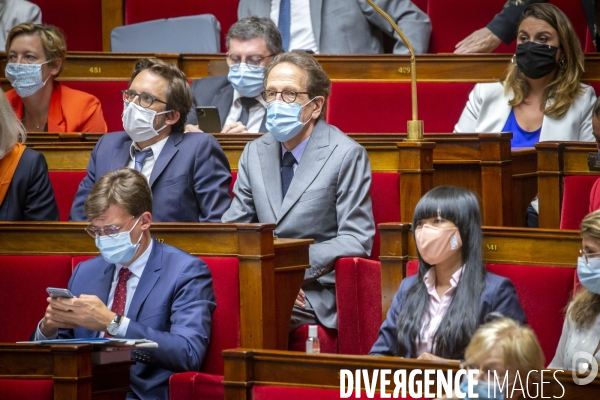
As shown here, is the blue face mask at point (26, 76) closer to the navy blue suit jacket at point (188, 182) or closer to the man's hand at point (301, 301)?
the navy blue suit jacket at point (188, 182)

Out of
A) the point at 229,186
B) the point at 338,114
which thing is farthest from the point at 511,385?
the point at 338,114

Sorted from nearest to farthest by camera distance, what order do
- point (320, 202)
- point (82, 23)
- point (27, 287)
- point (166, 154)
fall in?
point (27, 287) < point (320, 202) < point (166, 154) < point (82, 23)

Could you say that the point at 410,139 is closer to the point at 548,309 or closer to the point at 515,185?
the point at 515,185

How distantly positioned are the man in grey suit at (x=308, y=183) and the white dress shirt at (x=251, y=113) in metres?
0.37

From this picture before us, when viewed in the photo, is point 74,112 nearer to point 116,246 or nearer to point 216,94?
point 216,94

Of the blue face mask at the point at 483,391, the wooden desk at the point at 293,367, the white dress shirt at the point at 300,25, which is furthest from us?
the white dress shirt at the point at 300,25

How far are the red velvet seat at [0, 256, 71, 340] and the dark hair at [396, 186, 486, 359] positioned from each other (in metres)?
0.61

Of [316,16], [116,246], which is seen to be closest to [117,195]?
[116,246]

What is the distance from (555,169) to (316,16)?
1029 millimetres

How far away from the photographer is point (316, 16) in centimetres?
274

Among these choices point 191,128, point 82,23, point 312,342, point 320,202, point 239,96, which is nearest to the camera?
point 312,342

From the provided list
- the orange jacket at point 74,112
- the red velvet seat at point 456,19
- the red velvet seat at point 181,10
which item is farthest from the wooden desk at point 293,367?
the red velvet seat at point 181,10

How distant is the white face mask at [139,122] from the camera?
197cm

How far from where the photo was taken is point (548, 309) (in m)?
1.53
